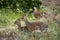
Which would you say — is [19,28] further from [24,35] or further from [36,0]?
[36,0]

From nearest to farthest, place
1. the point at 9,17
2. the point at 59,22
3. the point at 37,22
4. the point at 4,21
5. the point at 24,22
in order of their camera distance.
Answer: the point at 59,22 < the point at 37,22 < the point at 24,22 < the point at 4,21 < the point at 9,17

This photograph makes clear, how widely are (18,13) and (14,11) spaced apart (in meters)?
0.34

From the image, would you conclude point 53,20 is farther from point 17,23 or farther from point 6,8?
point 6,8

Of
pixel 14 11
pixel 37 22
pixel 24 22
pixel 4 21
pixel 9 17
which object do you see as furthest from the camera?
pixel 14 11

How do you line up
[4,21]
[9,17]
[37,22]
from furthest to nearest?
[9,17]
[4,21]
[37,22]

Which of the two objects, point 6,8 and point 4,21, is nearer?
point 4,21

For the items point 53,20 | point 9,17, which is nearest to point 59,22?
point 53,20

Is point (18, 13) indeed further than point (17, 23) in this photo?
Yes

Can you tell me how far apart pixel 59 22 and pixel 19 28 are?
5.74ft

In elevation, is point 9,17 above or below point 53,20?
below

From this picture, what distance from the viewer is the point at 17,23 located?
729 cm

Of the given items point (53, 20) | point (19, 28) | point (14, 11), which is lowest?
point (14, 11)

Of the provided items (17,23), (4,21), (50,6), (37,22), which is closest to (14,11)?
(4,21)

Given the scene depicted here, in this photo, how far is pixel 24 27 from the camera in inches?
277
